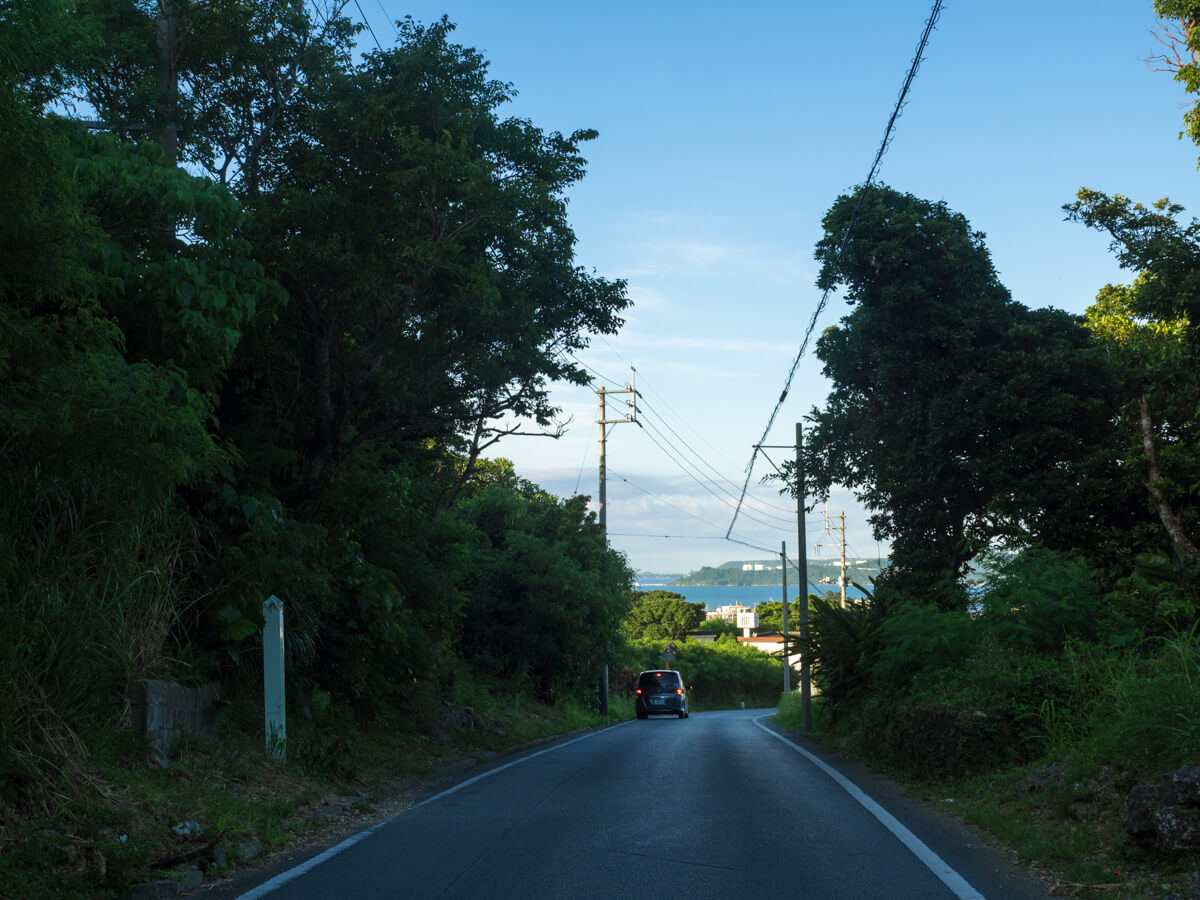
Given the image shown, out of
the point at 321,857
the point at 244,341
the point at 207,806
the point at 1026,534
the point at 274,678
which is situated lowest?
the point at 321,857

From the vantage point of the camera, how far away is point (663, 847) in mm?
8258

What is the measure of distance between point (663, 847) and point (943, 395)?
13.1 m

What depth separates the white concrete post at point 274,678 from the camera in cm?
1173

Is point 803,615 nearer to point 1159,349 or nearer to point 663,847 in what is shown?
point 1159,349

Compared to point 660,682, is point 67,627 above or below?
above

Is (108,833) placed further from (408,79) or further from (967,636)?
(967,636)

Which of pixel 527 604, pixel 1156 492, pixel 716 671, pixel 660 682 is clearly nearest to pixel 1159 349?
pixel 1156 492

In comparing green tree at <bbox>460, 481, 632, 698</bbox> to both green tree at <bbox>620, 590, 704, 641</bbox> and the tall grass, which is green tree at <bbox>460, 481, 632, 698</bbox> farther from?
green tree at <bbox>620, 590, 704, 641</bbox>

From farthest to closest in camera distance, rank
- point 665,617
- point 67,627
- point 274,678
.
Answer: point 665,617
point 274,678
point 67,627

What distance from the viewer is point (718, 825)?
936 centimetres

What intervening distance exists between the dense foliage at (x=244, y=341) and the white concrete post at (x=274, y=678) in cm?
23

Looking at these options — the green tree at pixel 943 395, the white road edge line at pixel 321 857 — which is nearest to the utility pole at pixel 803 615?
the green tree at pixel 943 395

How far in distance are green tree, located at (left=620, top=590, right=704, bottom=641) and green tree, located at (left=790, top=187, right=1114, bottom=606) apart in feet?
242

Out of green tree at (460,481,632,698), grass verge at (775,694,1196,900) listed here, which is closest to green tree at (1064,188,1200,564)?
grass verge at (775,694,1196,900)
